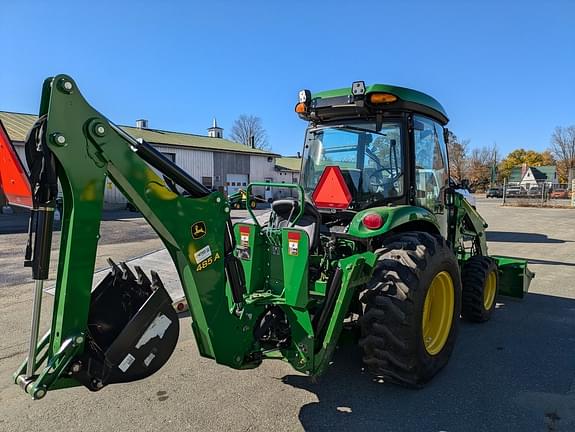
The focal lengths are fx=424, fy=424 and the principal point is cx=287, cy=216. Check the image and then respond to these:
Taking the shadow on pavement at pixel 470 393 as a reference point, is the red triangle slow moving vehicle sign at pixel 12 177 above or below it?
above

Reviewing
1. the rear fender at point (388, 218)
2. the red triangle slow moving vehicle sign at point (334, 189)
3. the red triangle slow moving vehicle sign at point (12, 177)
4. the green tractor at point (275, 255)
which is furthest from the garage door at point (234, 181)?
the red triangle slow moving vehicle sign at point (12, 177)

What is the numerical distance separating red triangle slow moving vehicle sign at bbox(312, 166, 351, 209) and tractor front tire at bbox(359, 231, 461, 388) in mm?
668

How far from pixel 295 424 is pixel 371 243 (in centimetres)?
156

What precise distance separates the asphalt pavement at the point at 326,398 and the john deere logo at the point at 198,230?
1.34 meters

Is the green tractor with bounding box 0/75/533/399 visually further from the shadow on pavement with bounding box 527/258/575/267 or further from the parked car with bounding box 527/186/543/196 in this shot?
the parked car with bounding box 527/186/543/196

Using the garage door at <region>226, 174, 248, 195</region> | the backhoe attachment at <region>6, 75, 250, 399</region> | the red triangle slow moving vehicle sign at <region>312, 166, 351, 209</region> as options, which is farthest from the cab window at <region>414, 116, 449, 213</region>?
the garage door at <region>226, 174, 248, 195</region>

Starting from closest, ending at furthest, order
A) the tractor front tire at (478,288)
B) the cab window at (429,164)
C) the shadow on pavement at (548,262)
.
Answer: the cab window at (429,164), the tractor front tire at (478,288), the shadow on pavement at (548,262)

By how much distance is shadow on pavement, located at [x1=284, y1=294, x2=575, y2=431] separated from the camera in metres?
2.97

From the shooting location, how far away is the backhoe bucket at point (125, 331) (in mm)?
2121

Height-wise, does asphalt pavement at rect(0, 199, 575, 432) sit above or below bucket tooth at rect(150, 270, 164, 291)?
below

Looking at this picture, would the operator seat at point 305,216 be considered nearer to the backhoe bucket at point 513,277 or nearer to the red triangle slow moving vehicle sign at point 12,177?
the red triangle slow moving vehicle sign at point 12,177

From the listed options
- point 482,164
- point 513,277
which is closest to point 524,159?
point 482,164

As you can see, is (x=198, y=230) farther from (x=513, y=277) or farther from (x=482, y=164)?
(x=482, y=164)

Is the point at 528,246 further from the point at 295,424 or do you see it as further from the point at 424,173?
the point at 295,424
